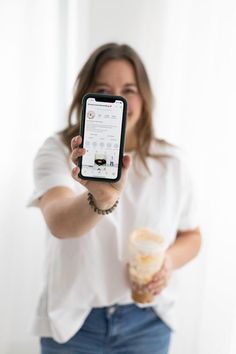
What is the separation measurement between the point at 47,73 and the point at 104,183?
553mm

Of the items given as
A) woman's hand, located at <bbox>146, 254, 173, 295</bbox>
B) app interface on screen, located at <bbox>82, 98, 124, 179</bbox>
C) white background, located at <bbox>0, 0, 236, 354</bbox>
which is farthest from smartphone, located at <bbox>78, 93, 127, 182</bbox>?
white background, located at <bbox>0, 0, 236, 354</bbox>

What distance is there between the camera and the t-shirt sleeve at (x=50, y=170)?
0.72 m

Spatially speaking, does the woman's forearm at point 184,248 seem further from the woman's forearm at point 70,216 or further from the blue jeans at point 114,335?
the woman's forearm at point 70,216

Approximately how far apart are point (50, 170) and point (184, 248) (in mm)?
365

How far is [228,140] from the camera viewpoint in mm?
893

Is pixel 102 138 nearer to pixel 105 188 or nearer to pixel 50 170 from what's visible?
pixel 105 188

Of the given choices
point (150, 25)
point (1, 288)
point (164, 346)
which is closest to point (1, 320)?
point (1, 288)

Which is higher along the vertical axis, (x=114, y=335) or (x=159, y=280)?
(x=159, y=280)

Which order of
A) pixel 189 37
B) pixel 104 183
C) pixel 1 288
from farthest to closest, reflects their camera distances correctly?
pixel 1 288
pixel 189 37
pixel 104 183

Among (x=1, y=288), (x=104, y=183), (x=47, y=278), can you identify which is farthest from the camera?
(x=1, y=288)

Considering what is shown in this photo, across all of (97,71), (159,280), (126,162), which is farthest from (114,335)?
(97,71)

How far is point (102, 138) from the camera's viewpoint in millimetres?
562

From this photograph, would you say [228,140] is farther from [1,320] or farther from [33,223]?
[1,320]

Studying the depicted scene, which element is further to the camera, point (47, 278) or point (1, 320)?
point (1, 320)
